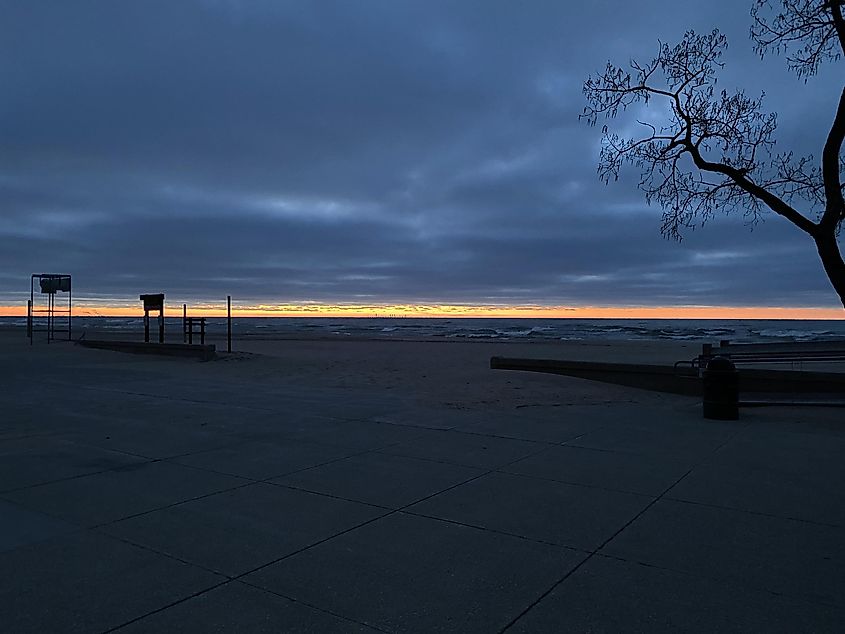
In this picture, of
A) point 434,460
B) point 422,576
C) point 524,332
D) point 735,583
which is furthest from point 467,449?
point 524,332

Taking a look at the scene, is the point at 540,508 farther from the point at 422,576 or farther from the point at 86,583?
the point at 86,583

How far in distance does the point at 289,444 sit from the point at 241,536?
3.06 metres

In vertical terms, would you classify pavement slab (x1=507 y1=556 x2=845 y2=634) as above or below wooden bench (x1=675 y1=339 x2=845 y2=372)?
below

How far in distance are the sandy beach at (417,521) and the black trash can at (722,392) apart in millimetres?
255

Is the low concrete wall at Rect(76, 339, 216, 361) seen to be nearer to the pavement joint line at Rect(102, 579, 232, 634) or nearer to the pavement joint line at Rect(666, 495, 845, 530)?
the pavement joint line at Rect(666, 495, 845, 530)

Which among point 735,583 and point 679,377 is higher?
point 679,377

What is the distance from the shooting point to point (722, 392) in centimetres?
938

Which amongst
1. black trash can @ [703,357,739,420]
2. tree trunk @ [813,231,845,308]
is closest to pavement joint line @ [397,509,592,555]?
tree trunk @ [813,231,845,308]

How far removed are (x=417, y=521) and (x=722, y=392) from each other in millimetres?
6479

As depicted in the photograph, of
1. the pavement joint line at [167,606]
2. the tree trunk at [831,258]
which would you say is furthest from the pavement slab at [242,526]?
the tree trunk at [831,258]

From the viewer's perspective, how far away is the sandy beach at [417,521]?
3.31 metres

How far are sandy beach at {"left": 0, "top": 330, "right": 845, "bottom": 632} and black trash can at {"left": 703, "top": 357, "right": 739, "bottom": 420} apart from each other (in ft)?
0.84

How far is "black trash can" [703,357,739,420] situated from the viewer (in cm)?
936

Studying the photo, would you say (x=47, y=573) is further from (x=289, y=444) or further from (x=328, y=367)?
(x=328, y=367)
